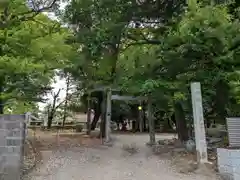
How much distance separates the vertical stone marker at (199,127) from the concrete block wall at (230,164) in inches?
20.8

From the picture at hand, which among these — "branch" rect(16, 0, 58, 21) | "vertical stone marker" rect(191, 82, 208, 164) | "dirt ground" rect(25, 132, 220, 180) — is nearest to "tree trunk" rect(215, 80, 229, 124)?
"vertical stone marker" rect(191, 82, 208, 164)

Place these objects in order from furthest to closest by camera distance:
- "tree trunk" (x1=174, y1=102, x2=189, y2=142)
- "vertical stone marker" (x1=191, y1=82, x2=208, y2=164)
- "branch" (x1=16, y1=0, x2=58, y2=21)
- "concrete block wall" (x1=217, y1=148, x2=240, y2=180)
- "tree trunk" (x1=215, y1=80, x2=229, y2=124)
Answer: "tree trunk" (x1=174, y1=102, x2=189, y2=142) < "branch" (x1=16, y1=0, x2=58, y2=21) < "tree trunk" (x1=215, y1=80, x2=229, y2=124) < "vertical stone marker" (x1=191, y1=82, x2=208, y2=164) < "concrete block wall" (x1=217, y1=148, x2=240, y2=180)

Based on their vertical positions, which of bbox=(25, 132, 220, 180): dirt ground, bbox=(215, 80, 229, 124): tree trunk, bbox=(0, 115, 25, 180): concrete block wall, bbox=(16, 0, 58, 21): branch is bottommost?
bbox=(25, 132, 220, 180): dirt ground

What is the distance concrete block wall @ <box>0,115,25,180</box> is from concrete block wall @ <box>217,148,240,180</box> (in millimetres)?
3842

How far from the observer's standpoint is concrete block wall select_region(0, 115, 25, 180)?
16.5ft

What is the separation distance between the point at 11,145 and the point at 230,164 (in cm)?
406

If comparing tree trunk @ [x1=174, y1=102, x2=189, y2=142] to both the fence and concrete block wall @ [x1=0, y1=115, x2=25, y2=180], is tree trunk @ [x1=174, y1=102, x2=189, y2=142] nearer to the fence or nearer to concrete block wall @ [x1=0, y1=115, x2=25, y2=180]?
the fence

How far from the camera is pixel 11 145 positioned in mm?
5082

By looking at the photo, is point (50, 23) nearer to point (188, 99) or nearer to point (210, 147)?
point (188, 99)

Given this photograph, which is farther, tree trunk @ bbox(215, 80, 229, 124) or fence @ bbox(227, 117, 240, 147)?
tree trunk @ bbox(215, 80, 229, 124)

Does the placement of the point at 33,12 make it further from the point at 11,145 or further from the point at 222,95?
the point at 222,95

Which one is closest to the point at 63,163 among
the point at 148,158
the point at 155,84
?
the point at 148,158

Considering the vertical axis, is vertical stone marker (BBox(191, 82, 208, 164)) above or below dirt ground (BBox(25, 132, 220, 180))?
above

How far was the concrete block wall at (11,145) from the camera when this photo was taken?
5.03m
